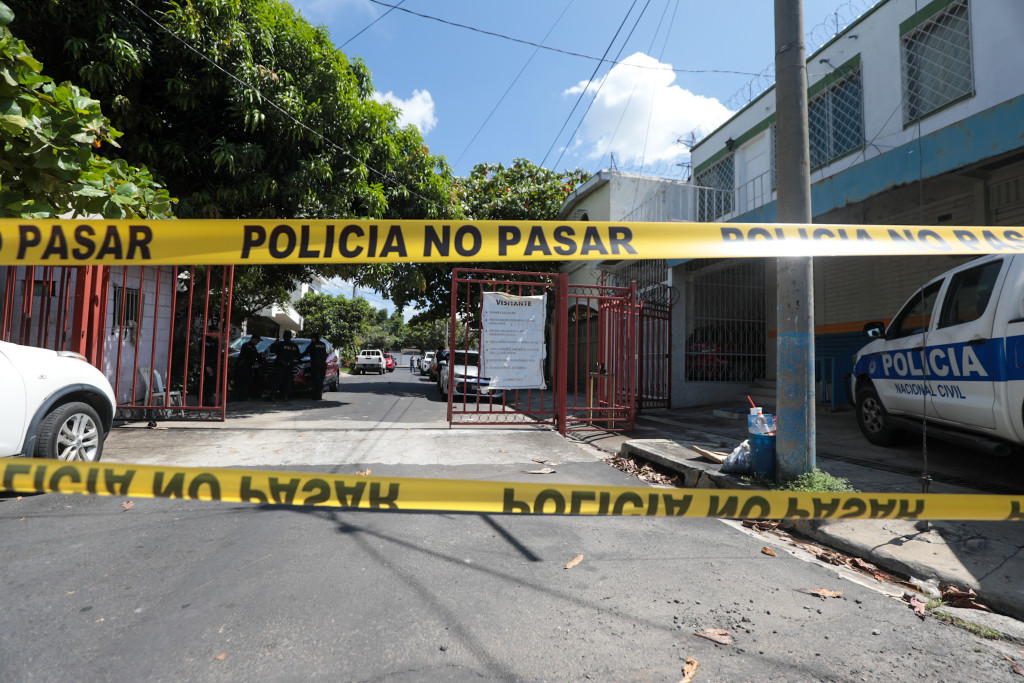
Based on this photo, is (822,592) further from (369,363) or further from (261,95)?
(369,363)

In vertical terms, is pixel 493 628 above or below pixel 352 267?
below

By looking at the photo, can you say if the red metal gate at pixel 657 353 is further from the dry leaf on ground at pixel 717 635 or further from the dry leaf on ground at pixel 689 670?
the dry leaf on ground at pixel 689 670

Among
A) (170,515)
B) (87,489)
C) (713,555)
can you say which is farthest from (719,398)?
(87,489)

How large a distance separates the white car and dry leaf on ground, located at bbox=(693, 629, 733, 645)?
4.67 m

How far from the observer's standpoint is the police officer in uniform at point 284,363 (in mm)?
12109

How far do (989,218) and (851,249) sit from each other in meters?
7.38

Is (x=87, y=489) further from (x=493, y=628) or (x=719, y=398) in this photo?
(x=719, y=398)

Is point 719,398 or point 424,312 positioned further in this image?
point 424,312

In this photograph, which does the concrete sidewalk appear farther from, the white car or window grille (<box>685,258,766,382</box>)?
the white car

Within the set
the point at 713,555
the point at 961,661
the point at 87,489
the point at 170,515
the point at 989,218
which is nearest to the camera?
the point at 87,489

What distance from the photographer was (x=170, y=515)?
12.8 feet

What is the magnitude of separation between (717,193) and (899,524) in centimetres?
1132

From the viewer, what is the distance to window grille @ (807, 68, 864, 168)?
9727mm

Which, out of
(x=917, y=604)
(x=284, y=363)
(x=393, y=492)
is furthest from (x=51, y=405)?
(x=284, y=363)
